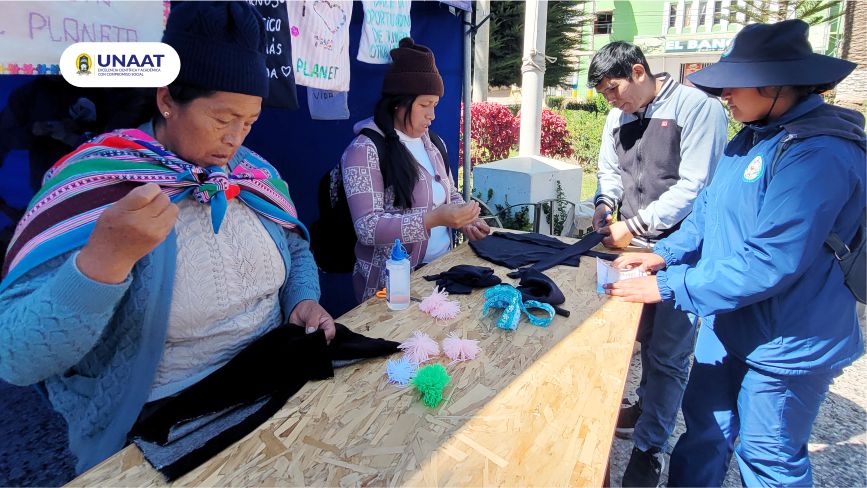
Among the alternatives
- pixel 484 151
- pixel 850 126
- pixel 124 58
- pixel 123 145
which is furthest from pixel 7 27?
pixel 484 151

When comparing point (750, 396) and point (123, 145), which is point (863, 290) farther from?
point (123, 145)

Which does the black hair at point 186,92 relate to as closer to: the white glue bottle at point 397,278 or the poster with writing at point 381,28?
the white glue bottle at point 397,278

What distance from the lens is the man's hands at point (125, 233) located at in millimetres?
1023

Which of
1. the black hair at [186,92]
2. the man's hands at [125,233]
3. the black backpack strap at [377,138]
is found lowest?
the man's hands at [125,233]

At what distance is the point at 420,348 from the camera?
5.26ft

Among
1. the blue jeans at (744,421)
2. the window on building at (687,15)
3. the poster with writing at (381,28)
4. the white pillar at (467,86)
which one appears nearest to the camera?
the blue jeans at (744,421)

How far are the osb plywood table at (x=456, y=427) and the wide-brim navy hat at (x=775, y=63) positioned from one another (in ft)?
3.29

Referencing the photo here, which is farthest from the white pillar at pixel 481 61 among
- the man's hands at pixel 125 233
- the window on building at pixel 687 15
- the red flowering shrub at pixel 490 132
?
the window on building at pixel 687 15

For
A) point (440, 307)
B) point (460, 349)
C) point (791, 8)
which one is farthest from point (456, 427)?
point (791, 8)

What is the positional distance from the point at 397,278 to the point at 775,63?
1558mm

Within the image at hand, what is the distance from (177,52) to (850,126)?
211 cm

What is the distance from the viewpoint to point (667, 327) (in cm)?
274

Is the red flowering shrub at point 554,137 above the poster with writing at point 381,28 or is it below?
below

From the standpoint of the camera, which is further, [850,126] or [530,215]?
[530,215]
